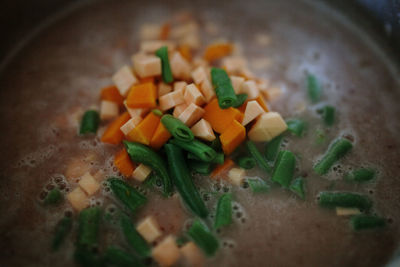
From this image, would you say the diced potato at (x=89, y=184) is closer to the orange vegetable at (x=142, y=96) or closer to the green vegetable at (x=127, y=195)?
the green vegetable at (x=127, y=195)

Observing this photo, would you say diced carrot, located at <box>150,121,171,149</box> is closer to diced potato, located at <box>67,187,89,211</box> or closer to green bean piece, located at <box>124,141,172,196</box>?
green bean piece, located at <box>124,141,172,196</box>

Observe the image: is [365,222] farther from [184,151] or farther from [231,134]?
[184,151]

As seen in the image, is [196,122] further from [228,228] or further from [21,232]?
[21,232]

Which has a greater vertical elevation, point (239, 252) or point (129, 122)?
point (129, 122)

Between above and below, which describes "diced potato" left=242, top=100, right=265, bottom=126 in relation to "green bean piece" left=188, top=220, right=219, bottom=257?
above

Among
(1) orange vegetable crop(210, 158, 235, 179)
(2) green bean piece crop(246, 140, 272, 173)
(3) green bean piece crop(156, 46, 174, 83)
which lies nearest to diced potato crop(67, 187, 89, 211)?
(1) orange vegetable crop(210, 158, 235, 179)

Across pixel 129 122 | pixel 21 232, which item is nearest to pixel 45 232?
pixel 21 232

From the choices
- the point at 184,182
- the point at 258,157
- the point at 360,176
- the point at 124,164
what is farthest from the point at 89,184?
the point at 360,176
